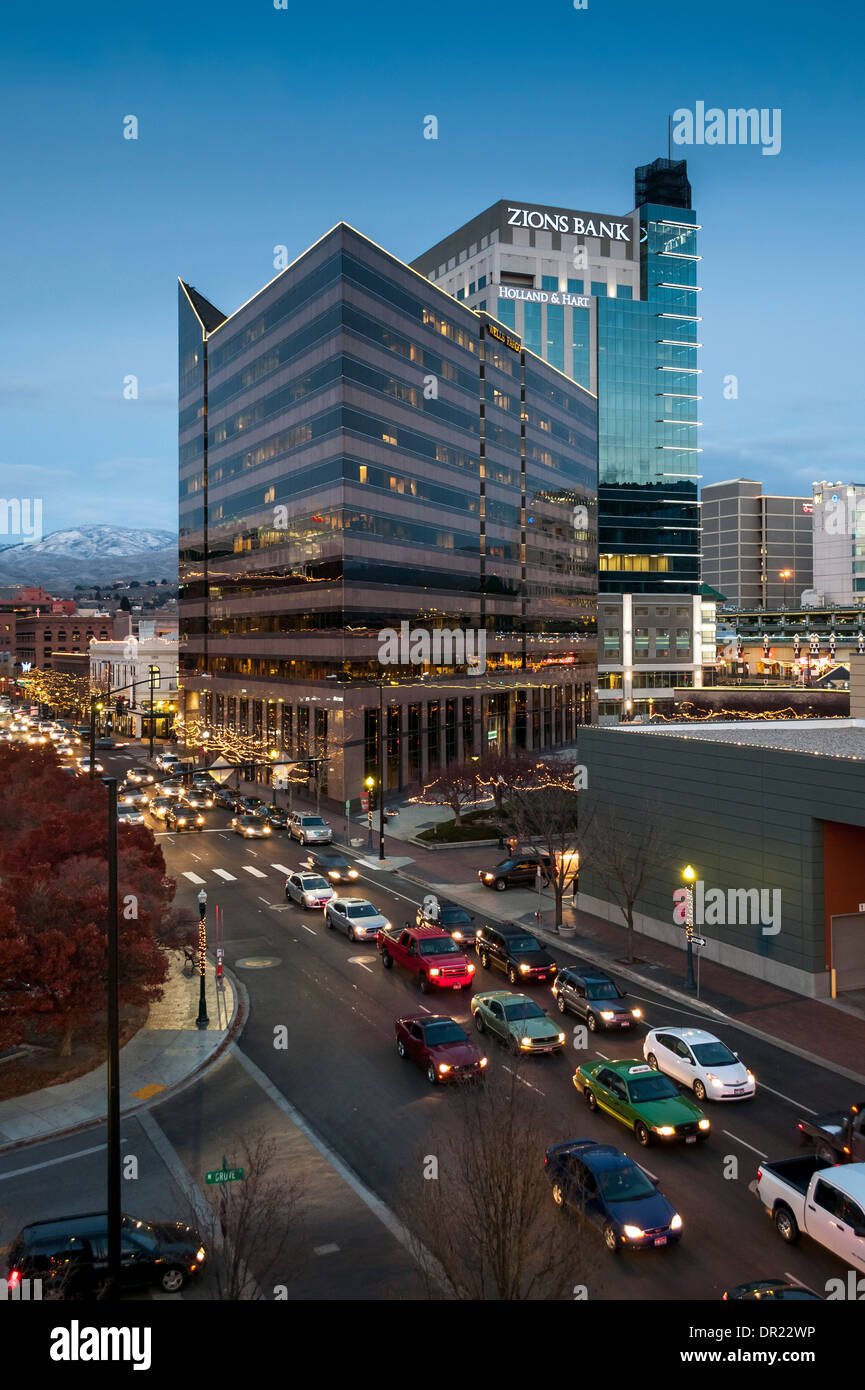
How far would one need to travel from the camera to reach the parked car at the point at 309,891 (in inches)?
1489

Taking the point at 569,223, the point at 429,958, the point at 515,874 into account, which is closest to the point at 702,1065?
the point at 429,958

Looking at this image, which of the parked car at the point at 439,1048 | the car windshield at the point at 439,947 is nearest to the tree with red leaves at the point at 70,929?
the parked car at the point at 439,1048

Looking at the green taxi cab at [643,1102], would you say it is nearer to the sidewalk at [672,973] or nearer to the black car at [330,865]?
the sidewalk at [672,973]

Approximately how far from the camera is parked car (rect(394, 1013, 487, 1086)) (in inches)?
817

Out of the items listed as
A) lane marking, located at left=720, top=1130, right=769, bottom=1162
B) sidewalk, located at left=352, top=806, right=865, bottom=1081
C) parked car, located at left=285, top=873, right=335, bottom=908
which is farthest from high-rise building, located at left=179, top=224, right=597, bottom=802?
lane marking, located at left=720, top=1130, right=769, bottom=1162

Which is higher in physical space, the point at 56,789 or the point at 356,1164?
the point at 56,789

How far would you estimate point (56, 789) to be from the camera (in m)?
39.8

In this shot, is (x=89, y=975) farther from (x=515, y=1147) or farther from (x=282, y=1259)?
(x=515, y=1147)

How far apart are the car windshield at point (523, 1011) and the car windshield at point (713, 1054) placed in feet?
13.2

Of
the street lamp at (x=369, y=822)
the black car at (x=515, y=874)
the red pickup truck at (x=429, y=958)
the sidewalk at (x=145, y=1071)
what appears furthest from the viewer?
the street lamp at (x=369, y=822)

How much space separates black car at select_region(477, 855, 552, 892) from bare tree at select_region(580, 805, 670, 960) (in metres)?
5.45
